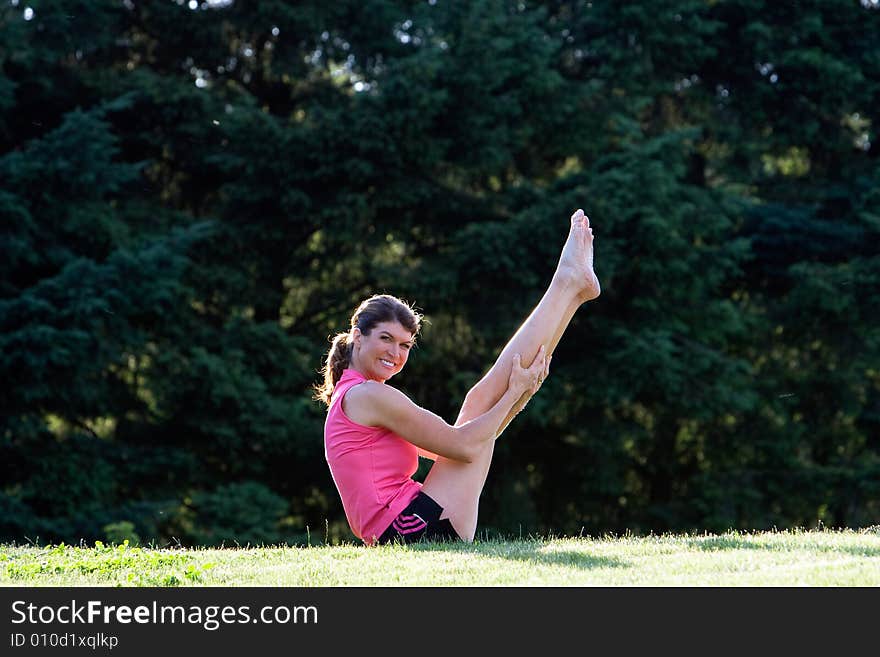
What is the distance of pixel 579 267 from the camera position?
6.26m

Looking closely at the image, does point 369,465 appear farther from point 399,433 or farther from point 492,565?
point 492,565

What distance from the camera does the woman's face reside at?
5.77 metres

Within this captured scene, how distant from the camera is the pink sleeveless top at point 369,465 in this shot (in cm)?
568

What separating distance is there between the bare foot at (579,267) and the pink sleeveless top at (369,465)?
1222 mm

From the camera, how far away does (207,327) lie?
15086 millimetres

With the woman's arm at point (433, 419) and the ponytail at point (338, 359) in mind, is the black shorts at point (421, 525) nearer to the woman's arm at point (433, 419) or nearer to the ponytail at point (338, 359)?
the woman's arm at point (433, 419)

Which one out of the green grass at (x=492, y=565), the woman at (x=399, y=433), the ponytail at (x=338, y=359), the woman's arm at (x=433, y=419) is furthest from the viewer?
the ponytail at (x=338, y=359)

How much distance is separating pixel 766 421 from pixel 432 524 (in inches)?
508

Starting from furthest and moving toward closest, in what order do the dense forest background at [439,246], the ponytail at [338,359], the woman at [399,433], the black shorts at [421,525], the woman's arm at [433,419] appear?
the dense forest background at [439,246] → the ponytail at [338,359] → the black shorts at [421,525] → the woman at [399,433] → the woman's arm at [433,419]

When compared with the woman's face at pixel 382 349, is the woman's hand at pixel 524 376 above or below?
below

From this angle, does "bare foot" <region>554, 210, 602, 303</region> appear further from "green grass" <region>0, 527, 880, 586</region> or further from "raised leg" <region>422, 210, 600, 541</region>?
"green grass" <region>0, 527, 880, 586</region>

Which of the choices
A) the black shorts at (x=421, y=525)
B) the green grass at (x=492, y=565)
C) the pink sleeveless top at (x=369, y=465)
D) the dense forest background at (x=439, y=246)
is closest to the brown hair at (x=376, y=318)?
the pink sleeveless top at (x=369, y=465)

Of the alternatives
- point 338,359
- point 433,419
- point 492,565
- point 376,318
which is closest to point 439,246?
point 338,359

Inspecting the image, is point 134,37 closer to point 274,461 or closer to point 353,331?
point 274,461
